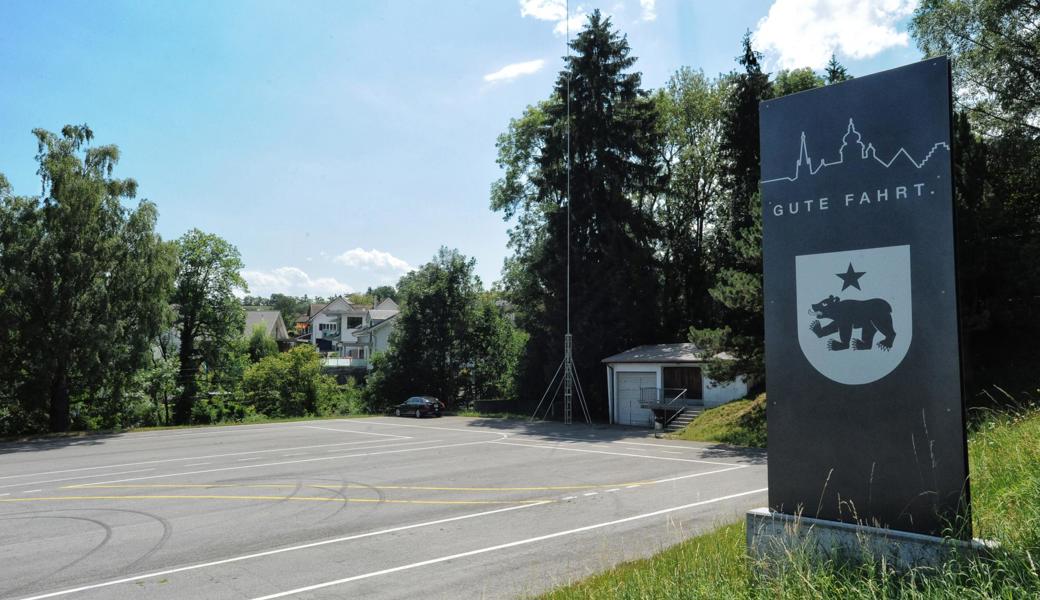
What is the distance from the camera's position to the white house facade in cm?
2991

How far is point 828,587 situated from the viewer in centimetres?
436

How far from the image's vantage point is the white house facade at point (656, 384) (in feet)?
98.1

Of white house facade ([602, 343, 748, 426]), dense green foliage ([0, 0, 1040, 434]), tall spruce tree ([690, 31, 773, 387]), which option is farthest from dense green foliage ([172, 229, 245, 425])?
tall spruce tree ([690, 31, 773, 387])

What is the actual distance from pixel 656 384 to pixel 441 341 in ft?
56.4

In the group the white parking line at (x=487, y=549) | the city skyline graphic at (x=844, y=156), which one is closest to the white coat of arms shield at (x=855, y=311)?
the city skyline graphic at (x=844, y=156)

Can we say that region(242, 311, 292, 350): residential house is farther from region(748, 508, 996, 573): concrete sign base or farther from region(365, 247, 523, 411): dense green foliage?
region(748, 508, 996, 573): concrete sign base

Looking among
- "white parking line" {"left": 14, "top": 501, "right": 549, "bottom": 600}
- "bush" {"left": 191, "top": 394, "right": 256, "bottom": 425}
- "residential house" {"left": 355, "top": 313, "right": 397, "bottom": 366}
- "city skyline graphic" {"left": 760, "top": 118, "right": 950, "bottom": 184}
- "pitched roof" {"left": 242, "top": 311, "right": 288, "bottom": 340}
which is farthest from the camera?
"pitched roof" {"left": 242, "top": 311, "right": 288, "bottom": 340}

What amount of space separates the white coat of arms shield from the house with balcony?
63.8m

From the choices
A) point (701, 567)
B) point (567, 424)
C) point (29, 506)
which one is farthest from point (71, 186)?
point (701, 567)

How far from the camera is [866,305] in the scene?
5375 mm

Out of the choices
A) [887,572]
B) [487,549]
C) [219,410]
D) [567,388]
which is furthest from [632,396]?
[887,572]

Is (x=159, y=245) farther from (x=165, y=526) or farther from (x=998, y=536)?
(x=998, y=536)

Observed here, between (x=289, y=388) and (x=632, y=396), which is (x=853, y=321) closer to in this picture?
(x=632, y=396)

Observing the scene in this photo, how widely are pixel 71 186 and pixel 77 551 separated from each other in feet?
86.8
